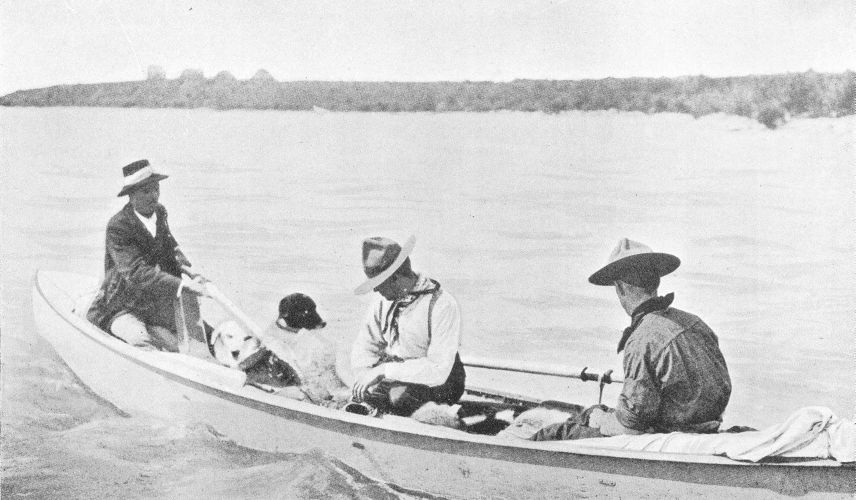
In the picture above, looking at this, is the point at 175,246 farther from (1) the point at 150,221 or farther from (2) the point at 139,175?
(2) the point at 139,175

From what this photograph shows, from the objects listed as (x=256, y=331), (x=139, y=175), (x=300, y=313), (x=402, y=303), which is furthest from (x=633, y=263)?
(x=139, y=175)

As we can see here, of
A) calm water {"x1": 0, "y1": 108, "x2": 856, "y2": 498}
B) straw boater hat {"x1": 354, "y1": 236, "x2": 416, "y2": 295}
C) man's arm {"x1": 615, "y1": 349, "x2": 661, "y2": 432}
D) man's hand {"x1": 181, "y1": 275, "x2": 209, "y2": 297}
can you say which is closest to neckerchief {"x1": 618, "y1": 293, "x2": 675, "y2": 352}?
man's arm {"x1": 615, "y1": 349, "x2": 661, "y2": 432}

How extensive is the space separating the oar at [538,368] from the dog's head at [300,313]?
782mm

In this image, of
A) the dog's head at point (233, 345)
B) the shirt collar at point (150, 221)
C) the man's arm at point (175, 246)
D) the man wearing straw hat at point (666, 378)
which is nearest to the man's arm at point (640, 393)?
the man wearing straw hat at point (666, 378)

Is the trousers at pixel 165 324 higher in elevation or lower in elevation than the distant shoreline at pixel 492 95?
lower

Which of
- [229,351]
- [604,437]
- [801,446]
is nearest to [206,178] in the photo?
[229,351]

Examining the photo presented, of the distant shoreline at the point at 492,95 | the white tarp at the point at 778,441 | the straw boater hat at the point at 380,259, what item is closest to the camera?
the white tarp at the point at 778,441

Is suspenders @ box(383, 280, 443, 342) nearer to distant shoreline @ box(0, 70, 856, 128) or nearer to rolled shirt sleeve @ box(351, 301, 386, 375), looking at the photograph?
rolled shirt sleeve @ box(351, 301, 386, 375)

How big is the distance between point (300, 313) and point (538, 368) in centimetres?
125

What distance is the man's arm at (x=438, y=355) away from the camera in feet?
14.8

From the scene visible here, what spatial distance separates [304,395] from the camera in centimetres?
489

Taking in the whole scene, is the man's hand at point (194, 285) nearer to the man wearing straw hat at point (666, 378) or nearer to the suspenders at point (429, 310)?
the suspenders at point (429, 310)

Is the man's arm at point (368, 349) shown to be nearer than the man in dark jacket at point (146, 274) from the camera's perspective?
Yes

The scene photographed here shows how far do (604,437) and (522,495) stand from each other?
45 centimetres
